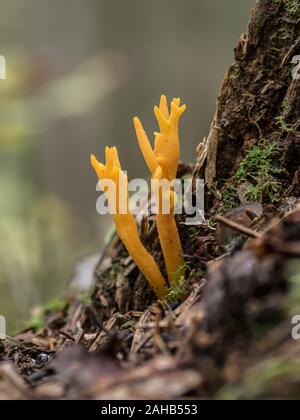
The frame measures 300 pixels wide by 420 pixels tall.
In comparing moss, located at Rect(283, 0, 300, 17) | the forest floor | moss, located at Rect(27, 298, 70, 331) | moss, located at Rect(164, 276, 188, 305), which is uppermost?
moss, located at Rect(283, 0, 300, 17)

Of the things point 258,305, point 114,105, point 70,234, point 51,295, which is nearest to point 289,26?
point 258,305

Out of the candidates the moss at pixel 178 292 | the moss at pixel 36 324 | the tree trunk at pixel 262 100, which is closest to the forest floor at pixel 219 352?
the moss at pixel 178 292

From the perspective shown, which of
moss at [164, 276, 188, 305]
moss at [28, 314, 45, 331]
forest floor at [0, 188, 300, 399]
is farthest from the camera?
moss at [28, 314, 45, 331]

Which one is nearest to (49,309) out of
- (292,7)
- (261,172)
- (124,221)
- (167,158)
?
(124,221)

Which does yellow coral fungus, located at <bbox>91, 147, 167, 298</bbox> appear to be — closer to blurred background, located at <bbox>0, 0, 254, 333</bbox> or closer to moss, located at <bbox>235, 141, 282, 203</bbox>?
moss, located at <bbox>235, 141, 282, 203</bbox>

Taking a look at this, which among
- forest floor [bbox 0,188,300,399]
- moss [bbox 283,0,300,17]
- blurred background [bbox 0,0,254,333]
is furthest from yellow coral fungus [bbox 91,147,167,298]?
blurred background [bbox 0,0,254,333]

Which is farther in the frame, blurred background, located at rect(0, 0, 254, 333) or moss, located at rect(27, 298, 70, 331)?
blurred background, located at rect(0, 0, 254, 333)

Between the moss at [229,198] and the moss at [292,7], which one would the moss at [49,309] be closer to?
the moss at [229,198]
